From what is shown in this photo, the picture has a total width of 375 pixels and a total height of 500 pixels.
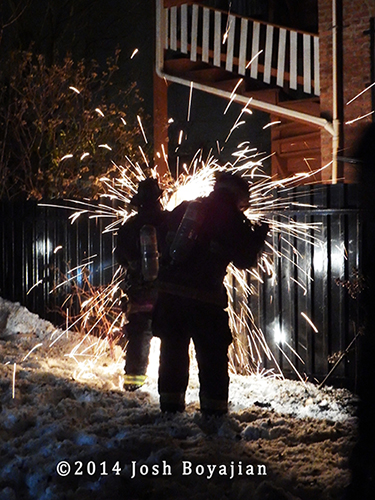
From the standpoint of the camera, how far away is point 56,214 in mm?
8781

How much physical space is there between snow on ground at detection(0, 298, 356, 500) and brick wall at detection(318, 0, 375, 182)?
5332mm

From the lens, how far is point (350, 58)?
34.9 feet

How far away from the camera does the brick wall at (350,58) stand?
1048cm

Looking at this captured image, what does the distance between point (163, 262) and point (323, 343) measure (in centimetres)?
213

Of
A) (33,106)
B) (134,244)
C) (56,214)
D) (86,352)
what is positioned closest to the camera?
(134,244)

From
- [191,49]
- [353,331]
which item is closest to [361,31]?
[191,49]

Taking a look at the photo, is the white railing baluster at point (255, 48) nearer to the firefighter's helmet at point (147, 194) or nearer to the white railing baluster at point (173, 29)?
the white railing baluster at point (173, 29)

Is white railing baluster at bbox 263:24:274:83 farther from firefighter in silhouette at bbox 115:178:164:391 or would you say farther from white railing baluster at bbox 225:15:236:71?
firefighter in silhouette at bbox 115:178:164:391

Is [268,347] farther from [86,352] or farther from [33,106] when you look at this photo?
[33,106]

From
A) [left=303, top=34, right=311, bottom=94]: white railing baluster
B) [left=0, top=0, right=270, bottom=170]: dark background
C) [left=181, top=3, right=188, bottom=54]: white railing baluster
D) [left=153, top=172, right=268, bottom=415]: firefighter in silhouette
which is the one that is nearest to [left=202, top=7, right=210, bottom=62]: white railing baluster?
[left=181, top=3, right=188, bottom=54]: white railing baluster

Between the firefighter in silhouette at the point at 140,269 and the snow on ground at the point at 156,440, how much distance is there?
319mm

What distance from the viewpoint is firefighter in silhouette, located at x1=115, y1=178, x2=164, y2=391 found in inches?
223

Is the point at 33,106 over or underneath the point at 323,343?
over

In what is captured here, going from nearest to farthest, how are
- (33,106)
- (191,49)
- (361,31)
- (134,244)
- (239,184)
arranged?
(239,184) < (134,244) < (361,31) < (191,49) < (33,106)
